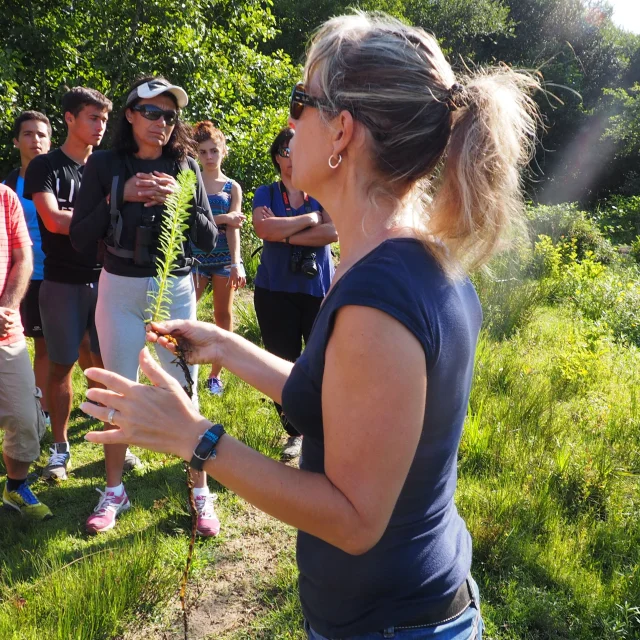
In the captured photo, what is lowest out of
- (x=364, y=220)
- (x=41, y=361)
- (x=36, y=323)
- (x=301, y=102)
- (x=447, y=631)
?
(x=41, y=361)

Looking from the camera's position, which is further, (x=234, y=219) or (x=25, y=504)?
(x=234, y=219)

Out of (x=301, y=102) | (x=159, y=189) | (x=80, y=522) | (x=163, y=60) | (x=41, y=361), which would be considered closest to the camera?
(x=301, y=102)

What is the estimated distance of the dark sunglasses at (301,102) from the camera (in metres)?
1.46

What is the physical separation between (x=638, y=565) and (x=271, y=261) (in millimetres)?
2850

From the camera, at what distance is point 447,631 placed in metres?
1.40

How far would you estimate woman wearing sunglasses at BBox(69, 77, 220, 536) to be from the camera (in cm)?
327

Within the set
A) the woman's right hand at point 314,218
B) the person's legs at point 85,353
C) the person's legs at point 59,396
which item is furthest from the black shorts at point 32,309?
the woman's right hand at point 314,218

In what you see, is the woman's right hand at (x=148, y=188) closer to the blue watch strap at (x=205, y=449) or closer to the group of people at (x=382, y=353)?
the group of people at (x=382, y=353)

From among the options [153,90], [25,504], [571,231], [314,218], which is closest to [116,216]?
[153,90]

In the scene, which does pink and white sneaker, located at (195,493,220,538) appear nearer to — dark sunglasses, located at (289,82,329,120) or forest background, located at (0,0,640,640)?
forest background, located at (0,0,640,640)

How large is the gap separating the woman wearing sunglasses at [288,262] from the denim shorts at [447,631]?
2.80 meters

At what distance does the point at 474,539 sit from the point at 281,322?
1.92m

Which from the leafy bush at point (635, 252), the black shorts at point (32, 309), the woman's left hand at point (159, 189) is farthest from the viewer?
the leafy bush at point (635, 252)

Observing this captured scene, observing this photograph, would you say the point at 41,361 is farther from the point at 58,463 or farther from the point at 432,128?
the point at 432,128
